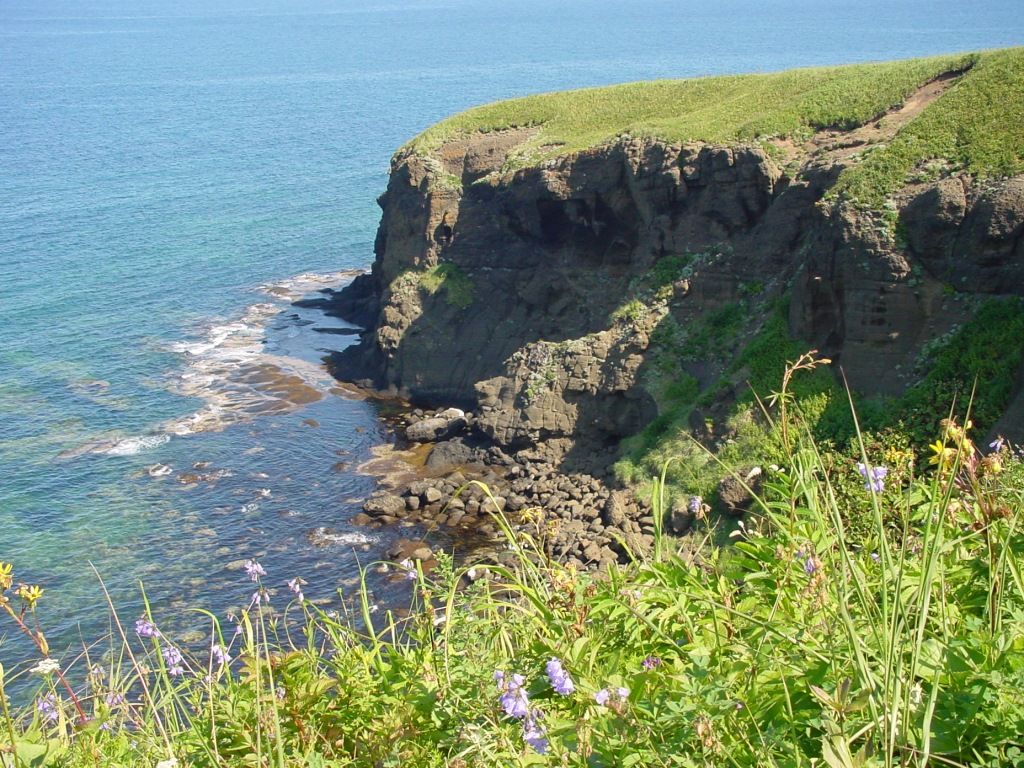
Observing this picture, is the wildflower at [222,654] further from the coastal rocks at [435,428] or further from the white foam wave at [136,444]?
the white foam wave at [136,444]

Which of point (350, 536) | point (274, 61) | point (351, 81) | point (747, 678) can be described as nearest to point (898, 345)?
point (350, 536)

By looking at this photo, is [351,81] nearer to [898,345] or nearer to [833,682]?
[898,345]

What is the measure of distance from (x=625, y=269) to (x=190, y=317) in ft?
91.5

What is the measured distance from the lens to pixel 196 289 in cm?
6469

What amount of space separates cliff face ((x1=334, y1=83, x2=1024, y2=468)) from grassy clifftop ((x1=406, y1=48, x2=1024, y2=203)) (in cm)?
102

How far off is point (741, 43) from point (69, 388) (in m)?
143

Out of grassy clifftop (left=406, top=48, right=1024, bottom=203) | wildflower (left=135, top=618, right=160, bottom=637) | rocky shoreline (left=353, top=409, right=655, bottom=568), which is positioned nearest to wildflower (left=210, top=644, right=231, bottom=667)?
wildflower (left=135, top=618, right=160, bottom=637)

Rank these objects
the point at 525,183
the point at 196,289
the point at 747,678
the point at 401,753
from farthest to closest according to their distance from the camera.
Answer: the point at 196,289, the point at 525,183, the point at 401,753, the point at 747,678

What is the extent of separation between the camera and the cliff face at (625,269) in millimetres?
30047

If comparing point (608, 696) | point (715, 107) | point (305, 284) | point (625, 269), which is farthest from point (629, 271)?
point (608, 696)

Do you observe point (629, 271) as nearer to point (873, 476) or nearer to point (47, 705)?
point (47, 705)

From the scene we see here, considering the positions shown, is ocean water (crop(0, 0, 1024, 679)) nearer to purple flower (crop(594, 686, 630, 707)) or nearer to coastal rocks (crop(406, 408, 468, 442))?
coastal rocks (crop(406, 408, 468, 442))

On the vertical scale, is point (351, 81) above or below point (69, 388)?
above

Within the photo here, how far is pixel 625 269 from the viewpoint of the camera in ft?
143
